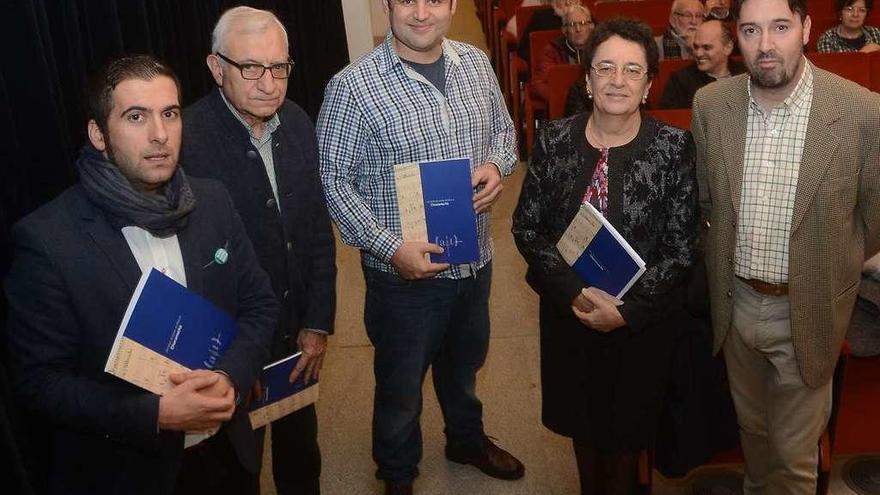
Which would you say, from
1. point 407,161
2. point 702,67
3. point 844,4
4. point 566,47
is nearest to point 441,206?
point 407,161

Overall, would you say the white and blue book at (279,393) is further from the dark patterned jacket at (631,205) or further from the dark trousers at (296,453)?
the dark patterned jacket at (631,205)

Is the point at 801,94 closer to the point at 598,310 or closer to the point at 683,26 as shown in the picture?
the point at 598,310

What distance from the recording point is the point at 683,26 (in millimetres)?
5629

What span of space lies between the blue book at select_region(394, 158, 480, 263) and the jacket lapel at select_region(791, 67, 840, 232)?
35.1 inches

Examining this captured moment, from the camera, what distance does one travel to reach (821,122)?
80.7 inches

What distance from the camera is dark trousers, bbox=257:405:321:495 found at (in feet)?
8.43

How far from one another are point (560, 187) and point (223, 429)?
1126 millimetres

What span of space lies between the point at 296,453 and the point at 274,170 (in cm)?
97

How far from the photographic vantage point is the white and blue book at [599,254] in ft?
6.96

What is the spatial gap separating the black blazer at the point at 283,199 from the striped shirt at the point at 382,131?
74 millimetres

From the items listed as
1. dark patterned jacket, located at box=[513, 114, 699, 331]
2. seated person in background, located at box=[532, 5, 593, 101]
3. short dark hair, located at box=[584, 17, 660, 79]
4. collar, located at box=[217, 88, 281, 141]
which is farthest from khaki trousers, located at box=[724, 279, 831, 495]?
seated person in background, located at box=[532, 5, 593, 101]

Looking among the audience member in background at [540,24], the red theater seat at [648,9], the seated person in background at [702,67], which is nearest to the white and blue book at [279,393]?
the seated person in background at [702,67]

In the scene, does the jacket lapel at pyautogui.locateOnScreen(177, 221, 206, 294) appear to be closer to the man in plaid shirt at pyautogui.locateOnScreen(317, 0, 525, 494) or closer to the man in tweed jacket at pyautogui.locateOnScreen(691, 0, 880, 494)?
the man in plaid shirt at pyautogui.locateOnScreen(317, 0, 525, 494)

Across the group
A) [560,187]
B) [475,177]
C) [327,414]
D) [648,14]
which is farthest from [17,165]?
Result: [648,14]
